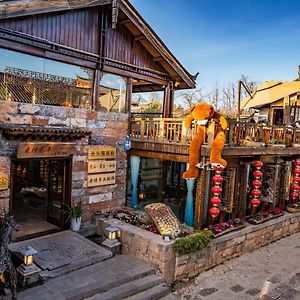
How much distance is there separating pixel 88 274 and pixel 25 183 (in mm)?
9394

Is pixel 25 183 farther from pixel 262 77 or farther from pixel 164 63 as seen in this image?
pixel 262 77

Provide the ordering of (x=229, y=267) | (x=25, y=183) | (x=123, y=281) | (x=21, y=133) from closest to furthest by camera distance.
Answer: (x=123, y=281), (x=21, y=133), (x=229, y=267), (x=25, y=183)

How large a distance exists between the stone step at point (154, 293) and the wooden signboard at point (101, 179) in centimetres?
425

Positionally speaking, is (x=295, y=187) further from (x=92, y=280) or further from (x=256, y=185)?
(x=92, y=280)

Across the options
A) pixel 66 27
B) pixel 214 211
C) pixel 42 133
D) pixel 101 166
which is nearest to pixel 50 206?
pixel 101 166

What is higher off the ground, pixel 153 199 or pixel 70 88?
pixel 70 88

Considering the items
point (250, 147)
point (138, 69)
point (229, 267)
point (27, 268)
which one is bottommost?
point (229, 267)

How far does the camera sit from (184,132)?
10156 millimetres

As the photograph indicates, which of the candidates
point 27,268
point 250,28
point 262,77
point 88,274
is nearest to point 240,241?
point 88,274

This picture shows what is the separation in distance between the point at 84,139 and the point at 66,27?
11.7ft

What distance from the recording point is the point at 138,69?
11922mm

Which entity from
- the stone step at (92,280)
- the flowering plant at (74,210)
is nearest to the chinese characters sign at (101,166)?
the flowering plant at (74,210)

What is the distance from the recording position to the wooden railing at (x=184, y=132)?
10.3 meters

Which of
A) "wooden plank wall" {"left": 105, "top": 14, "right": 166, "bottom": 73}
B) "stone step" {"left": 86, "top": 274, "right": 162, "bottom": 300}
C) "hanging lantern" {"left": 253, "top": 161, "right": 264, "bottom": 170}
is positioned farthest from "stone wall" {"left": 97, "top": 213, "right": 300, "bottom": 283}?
"wooden plank wall" {"left": 105, "top": 14, "right": 166, "bottom": 73}
